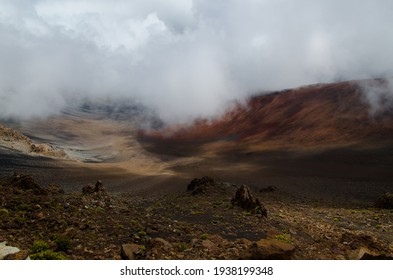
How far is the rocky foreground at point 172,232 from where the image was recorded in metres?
13.8

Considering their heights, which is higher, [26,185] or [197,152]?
[197,152]

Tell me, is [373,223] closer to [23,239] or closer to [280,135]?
[23,239]

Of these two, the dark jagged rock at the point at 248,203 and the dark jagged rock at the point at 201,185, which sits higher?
the dark jagged rock at the point at 201,185

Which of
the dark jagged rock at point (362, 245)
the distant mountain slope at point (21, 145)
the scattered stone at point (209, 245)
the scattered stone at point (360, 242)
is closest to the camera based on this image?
the scattered stone at point (209, 245)

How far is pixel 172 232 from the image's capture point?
1812 centimetres

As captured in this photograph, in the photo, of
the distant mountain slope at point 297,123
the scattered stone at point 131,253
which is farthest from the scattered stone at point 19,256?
the distant mountain slope at point 297,123

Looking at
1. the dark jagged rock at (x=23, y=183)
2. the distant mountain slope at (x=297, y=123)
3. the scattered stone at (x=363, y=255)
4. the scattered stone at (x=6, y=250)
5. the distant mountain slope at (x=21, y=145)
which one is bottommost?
the scattered stone at (x=363, y=255)

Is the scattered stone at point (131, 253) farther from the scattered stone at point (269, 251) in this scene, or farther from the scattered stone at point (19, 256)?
the scattered stone at point (269, 251)

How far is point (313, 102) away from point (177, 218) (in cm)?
8839

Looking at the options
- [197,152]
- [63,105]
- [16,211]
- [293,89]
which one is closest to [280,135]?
[197,152]

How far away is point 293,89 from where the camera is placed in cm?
11800

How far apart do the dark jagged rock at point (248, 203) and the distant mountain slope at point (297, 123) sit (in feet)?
183

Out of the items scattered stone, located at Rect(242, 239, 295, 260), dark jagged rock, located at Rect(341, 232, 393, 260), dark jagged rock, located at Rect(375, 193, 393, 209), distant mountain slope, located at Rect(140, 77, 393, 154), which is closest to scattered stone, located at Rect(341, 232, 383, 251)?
dark jagged rock, located at Rect(341, 232, 393, 260)

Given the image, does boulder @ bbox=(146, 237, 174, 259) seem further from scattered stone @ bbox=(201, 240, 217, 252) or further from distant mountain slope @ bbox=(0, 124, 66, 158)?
distant mountain slope @ bbox=(0, 124, 66, 158)
